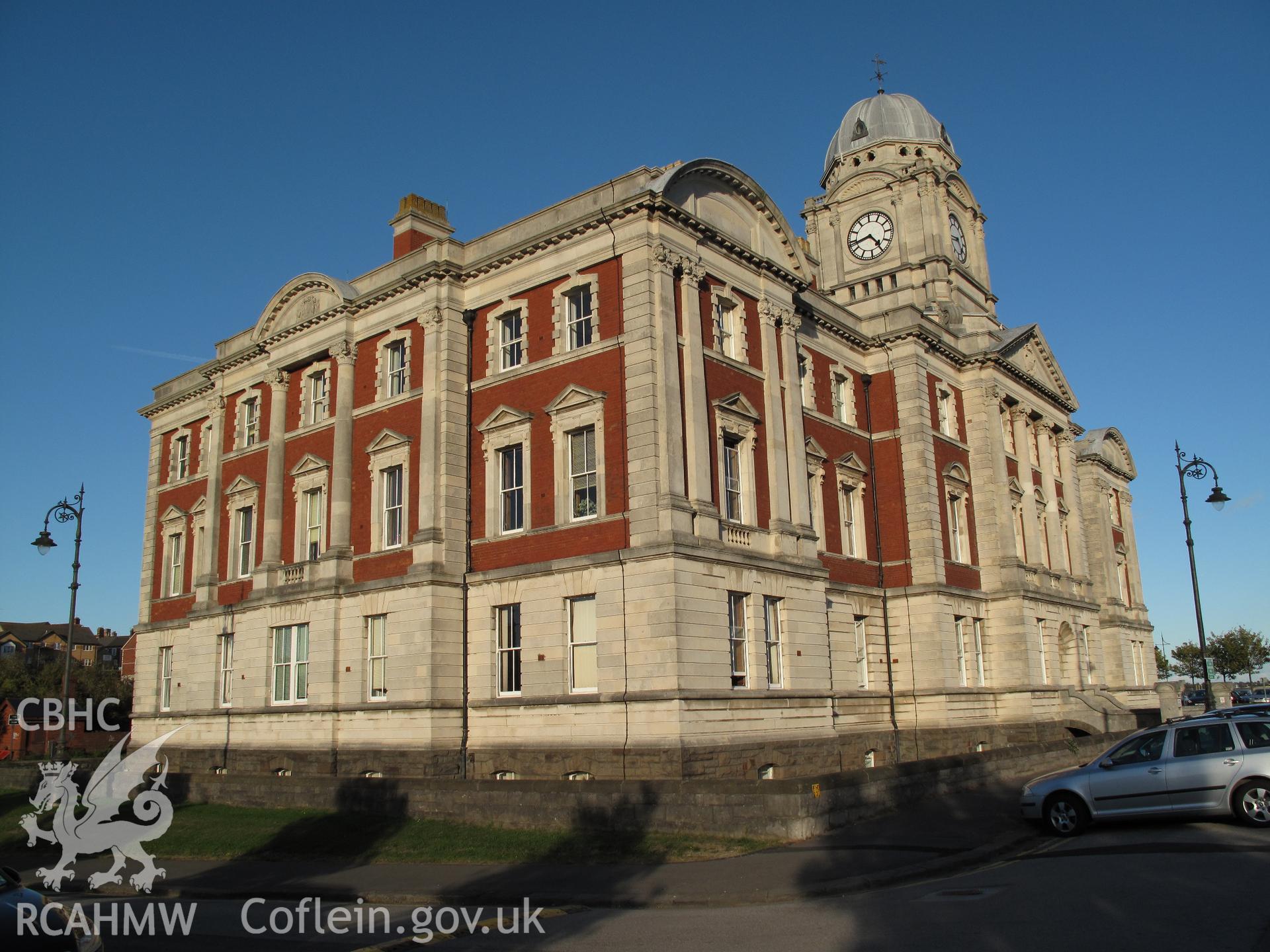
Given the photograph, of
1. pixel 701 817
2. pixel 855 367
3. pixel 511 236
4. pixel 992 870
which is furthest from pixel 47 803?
pixel 855 367

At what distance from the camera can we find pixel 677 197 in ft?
97.6

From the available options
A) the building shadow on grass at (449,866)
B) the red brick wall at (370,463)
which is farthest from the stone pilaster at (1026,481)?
the building shadow on grass at (449,866)

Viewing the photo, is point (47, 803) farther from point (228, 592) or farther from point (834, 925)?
point (228, 592)

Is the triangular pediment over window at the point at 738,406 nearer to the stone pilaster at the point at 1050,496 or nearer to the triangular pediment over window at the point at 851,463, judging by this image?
the triangular pediment over window at the point at 851,463

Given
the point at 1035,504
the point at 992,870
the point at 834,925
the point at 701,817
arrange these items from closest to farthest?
the point at 834,925, the point at 992,870, the point at 701,817, the point at 1035,504

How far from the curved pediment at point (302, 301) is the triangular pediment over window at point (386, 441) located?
513cm

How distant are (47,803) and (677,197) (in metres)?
21.7

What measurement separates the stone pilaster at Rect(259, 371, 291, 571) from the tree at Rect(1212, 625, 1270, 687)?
9385 cm

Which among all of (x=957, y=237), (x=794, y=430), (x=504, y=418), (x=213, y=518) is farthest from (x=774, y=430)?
(x=957, y=237)

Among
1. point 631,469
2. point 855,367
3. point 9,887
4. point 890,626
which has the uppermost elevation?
point 855,367

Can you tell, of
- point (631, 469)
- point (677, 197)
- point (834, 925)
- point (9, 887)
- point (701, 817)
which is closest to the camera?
point (9, 887)

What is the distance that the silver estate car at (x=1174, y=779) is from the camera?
55.4ft

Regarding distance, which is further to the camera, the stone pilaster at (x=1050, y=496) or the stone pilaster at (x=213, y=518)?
the stone pilaster at (x=1050, y=496)

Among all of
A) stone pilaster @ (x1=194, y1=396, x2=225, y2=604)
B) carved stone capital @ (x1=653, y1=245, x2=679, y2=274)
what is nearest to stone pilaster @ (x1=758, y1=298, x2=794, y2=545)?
carved stone capital @ (x1=653, y1=245, x2=679, y2=274)
